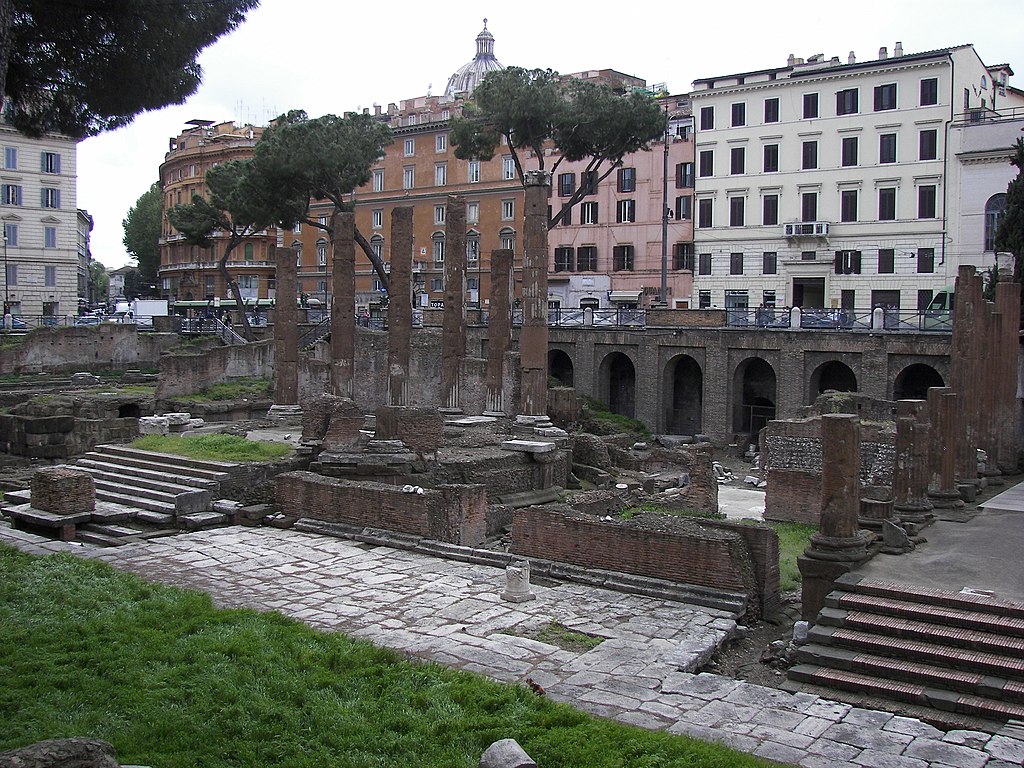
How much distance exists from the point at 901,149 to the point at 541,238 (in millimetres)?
23869

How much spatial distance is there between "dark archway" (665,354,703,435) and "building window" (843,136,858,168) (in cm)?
1096

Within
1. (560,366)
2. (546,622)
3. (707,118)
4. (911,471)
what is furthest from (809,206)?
(546,622)

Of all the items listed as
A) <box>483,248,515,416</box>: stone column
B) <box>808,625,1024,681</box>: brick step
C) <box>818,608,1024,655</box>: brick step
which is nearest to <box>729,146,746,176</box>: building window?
<box>483,248,515,416</box>: stone column

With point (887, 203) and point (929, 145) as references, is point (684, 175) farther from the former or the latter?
point (929, 145)

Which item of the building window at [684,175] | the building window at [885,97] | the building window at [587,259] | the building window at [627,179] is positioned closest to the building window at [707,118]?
the building window at [684,175]

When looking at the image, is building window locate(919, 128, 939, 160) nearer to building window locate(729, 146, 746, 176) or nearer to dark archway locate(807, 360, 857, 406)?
building window locate(729, 146, 746, 176)

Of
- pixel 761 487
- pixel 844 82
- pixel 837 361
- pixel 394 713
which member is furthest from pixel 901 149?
pixel 394 713

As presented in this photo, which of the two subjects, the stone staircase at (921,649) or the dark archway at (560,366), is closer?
the stone staircase at (921,649)

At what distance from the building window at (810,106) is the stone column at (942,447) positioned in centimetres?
2664

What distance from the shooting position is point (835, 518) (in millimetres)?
11836

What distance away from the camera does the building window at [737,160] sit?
141 ft

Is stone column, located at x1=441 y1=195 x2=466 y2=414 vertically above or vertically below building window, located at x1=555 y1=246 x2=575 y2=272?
below

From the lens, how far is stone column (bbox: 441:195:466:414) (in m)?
25.0

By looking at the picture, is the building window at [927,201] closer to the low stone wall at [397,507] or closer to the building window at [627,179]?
the building window at [627,179]
